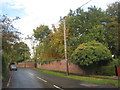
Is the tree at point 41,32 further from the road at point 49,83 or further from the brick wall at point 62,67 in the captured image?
the road at point 49,83

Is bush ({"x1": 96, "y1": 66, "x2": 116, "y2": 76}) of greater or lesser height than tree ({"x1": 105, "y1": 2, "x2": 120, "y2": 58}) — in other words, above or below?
below

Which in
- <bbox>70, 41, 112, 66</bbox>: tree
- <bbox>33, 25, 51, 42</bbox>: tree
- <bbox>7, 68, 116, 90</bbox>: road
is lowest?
<bbox>7, 68, 116, 90</bbox>: road

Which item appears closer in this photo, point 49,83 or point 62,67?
point 49,83

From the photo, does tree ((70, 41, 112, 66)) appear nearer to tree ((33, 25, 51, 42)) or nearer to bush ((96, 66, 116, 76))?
bush ((96, 66, 116, 76))

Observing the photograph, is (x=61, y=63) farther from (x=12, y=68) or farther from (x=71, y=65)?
(x=12, y=68)

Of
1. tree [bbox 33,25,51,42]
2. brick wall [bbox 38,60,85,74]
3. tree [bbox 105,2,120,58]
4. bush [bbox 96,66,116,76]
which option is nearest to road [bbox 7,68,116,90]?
tree [bbox 105,2,120,58]

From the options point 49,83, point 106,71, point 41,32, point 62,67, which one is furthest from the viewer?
point 41,32

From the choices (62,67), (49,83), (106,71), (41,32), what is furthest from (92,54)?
(41,32)

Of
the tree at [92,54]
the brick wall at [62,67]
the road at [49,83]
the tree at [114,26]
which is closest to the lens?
the tree at [114,26]

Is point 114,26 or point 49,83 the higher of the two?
point 114,26

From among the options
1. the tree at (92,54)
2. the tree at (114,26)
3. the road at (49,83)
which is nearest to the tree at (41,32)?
the tree at (114,26)

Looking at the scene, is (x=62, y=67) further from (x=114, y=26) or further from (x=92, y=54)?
(x=114, y=26)

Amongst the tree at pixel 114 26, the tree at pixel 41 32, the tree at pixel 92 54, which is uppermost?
the tree at pixel 41 32

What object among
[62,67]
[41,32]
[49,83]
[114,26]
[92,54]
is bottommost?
[49,83]
